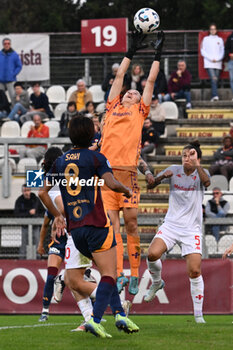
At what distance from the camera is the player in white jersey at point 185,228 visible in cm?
1222

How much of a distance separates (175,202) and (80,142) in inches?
158

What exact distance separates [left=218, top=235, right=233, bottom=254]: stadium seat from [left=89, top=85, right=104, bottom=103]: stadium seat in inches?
335

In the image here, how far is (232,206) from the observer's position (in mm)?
18688

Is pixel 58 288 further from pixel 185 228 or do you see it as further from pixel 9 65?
pixel 9 65

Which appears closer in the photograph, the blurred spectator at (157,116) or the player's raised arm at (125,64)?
the player's raised arm at (125,64)

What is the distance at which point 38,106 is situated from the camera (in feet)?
76.5

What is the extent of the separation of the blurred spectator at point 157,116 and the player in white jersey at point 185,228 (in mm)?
9186

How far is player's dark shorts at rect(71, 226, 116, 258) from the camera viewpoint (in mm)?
8773

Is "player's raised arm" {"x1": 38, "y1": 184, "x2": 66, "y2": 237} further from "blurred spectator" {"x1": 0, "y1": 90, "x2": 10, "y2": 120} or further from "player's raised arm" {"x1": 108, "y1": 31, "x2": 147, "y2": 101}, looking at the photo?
"blurred spectator" {"x1": 0, "y1": 90, "x2": 10, "y2": 120}

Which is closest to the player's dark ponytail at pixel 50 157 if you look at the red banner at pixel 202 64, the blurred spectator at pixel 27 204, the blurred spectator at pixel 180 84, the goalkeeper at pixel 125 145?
the goalkeeper at pixel 125 145

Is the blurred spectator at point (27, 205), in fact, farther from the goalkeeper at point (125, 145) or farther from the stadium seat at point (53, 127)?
the goalkeeper at point (125, 145)

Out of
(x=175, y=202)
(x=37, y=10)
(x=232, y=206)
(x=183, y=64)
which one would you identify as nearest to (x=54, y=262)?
(x=175, y=202)

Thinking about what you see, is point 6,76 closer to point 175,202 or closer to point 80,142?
point 175,202

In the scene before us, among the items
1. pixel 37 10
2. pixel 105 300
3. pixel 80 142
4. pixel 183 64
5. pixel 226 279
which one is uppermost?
pixel 37 10
